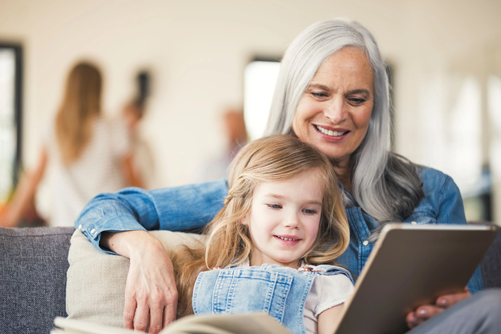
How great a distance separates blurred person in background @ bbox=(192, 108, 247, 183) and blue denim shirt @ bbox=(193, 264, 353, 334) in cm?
309

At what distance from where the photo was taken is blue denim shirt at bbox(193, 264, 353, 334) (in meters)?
1.04

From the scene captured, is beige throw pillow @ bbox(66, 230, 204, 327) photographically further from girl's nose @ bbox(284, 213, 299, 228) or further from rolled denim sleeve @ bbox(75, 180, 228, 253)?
girl's nose @ bbox(284, 213, 299, 228)

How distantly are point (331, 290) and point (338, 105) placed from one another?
0.58 meters

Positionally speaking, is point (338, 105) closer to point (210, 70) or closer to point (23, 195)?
point (23, 195)

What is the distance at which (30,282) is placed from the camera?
124 centimetres

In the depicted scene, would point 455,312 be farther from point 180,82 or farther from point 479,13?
point 479,13

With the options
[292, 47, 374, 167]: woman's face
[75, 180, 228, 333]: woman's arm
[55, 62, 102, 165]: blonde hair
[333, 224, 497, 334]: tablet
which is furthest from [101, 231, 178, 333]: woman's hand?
[55, 62, 102, 165]: blonde hair

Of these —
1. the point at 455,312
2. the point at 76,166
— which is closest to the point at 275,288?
the point at 455,312

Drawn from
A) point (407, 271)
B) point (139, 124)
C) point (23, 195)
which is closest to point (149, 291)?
point (407, 271)

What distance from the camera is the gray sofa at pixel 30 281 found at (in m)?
1.21

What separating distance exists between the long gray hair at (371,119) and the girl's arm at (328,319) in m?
0.43

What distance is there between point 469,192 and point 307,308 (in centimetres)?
426

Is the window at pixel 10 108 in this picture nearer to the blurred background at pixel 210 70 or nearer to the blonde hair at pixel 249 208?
the blurred background at pixel 210 70

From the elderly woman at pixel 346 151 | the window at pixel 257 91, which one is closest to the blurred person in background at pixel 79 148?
the window at pixel 257 91
